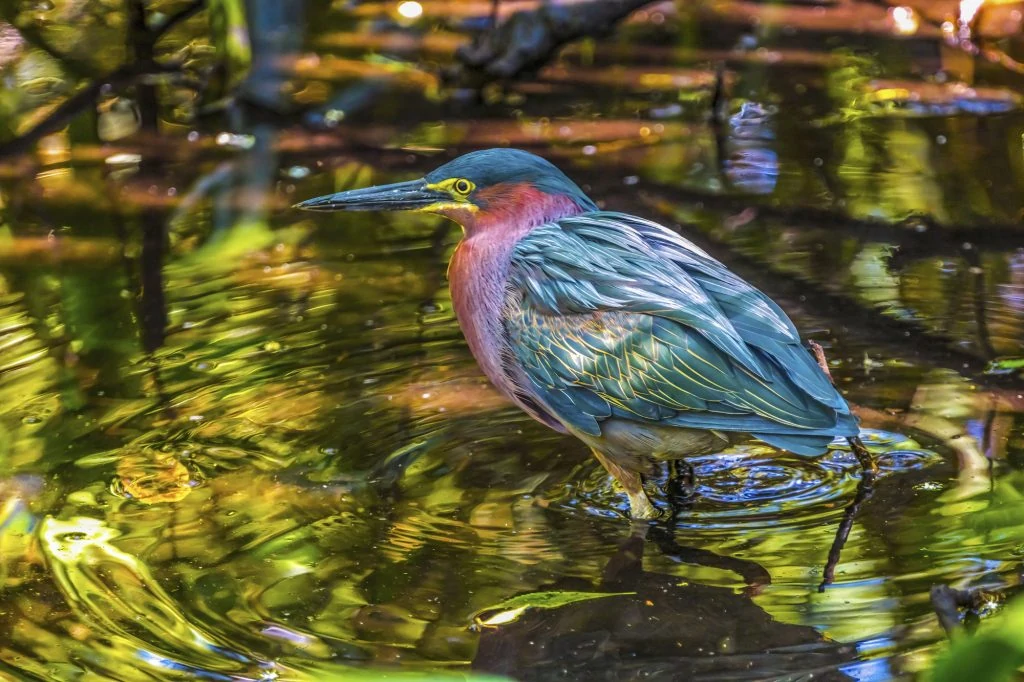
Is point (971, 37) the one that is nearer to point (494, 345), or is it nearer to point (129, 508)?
point (494, 345)

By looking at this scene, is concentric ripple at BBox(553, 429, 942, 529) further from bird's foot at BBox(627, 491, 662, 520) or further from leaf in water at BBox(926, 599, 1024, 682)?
leaf in water at BBox(926, 599, 1024, 682)

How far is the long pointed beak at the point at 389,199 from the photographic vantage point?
493 centimetres

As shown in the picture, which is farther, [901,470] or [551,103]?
[551,103]

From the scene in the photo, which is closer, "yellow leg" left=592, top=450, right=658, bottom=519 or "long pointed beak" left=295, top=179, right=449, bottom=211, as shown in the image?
"yellow leg" left=592, top=450, right=658, bottom=519

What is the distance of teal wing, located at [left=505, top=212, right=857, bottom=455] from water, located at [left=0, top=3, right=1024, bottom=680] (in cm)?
37

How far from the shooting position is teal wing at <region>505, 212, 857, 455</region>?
438 centimetres

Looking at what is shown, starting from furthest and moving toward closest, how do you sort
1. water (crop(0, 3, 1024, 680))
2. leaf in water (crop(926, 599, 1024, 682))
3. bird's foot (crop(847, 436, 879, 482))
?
bird's foot (crop(847, 436, 879, 482)) → water (crop(0, 3, 1024, 680)) → leaf in water (crop(926, 599, 1024, 682))

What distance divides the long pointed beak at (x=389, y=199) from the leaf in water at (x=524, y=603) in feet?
4.85

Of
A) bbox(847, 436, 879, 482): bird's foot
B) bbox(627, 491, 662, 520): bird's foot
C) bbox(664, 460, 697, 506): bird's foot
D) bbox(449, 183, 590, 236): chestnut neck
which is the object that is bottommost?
bbox(664, 460, 697, 506): bird's foot

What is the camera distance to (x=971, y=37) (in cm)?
1037

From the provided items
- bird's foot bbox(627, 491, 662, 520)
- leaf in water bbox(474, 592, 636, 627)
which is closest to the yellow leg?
bird's foot bbox(627, 491, 662, 520)

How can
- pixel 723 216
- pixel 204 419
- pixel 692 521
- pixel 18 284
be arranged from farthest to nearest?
1. pixel 723 216
2. pixel 18 284
3. pixel 204 419
4. pixel 692 521

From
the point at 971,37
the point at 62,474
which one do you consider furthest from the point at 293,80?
the point at 62,474

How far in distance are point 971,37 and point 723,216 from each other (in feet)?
13.3
